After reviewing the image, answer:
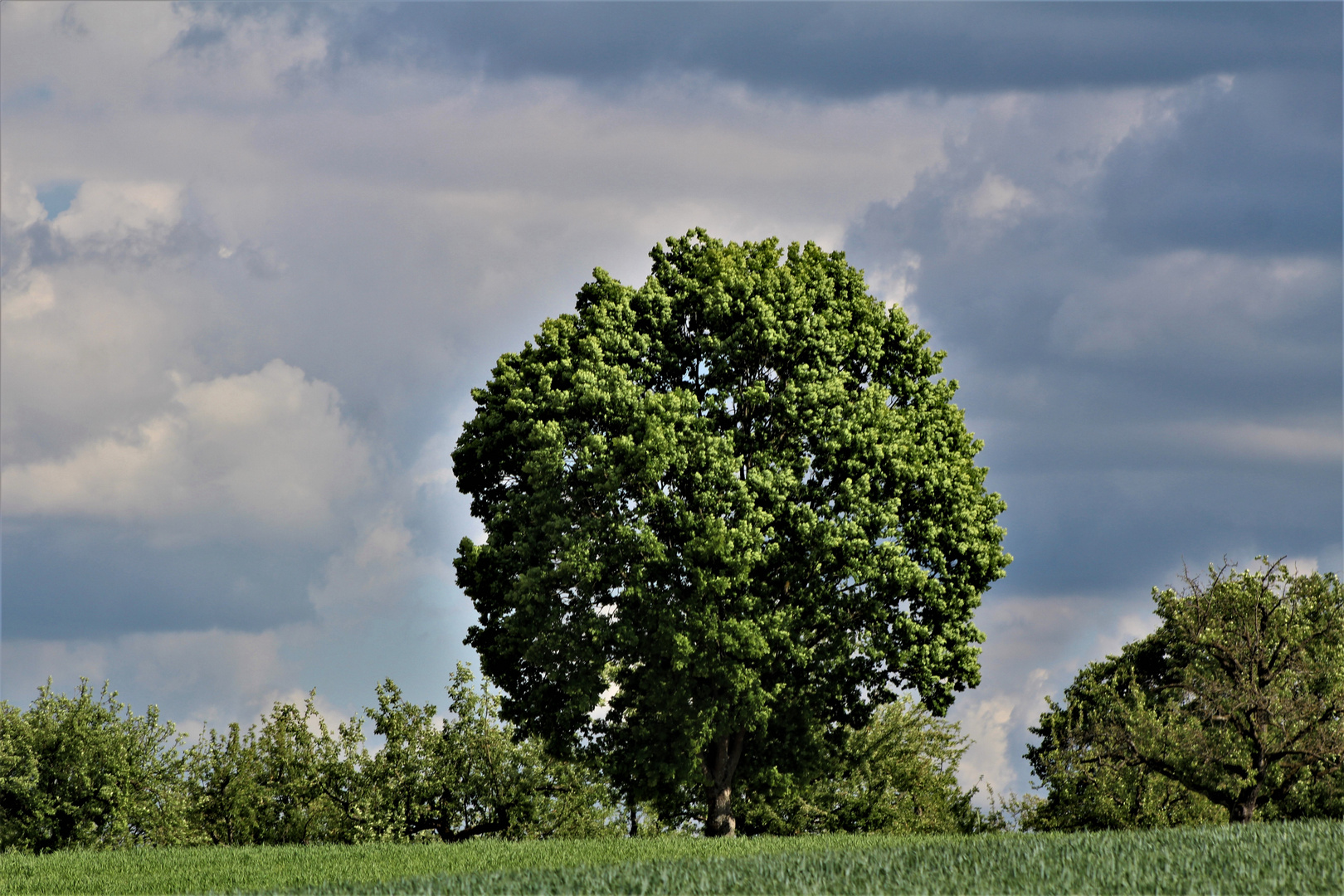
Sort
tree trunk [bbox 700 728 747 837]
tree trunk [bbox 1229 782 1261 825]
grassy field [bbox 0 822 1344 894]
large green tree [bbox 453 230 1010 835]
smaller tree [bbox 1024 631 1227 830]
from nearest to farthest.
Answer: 1. grassy field [bbox 0 822 1344 894]
2. large green tree [bbox 453 230 1010 835]
3. tree trunk [bbox 700 728 747 837]
4. tree trunk [bbox 1229 782 1261 825]
5. smaller tree [bbox 1024 631 1227 830]

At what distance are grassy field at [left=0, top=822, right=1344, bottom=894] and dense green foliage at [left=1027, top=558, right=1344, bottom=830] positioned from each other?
10476 millimetres

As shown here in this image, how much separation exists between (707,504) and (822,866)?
11680 mm

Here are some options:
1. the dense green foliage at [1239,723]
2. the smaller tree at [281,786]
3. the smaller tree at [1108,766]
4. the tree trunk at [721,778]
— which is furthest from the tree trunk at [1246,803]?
the smaller tree at [281,786]

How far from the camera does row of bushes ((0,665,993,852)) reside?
38844mm

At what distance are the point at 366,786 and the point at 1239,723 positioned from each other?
2793 cm

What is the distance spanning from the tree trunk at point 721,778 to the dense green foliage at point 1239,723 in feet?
37.9

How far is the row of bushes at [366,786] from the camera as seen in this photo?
3884 centimetres

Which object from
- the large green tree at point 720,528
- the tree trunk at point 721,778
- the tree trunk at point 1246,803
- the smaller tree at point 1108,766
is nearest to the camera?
the large green tree at point 720,528

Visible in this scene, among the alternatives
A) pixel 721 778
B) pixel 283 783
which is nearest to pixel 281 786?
pixel 283 783

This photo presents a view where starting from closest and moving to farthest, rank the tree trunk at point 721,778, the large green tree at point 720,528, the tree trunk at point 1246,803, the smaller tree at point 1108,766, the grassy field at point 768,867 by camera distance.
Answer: the grassy field at point 768,867 → the large green tree at point 720,528 → the tree trunk at point 721,778 → the tree trunk at point 1246,803 → the smaller tree at point 1108,766

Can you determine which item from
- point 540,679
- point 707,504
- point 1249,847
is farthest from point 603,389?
point 1249,847

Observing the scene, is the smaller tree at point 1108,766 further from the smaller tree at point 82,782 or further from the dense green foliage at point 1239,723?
the smaller tree at point 82,782

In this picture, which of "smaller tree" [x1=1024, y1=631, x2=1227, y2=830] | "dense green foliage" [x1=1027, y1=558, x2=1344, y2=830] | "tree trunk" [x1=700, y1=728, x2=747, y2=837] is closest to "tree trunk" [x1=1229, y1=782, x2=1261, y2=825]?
"dense green foliage" [x1=1027, y1=558, x2=1344, y2=830]

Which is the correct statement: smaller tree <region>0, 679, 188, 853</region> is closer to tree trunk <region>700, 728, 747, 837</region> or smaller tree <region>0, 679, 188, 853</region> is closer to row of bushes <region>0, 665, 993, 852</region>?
row of bushes <region>0, 665, 993, 852</region>
